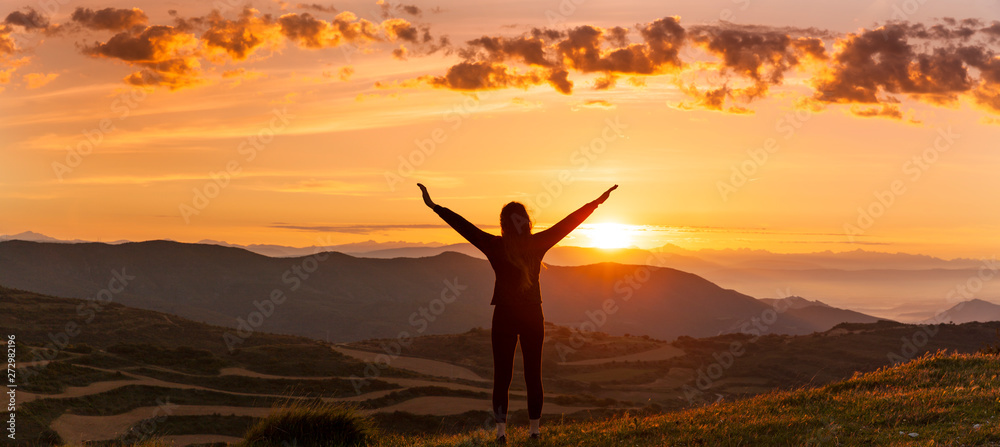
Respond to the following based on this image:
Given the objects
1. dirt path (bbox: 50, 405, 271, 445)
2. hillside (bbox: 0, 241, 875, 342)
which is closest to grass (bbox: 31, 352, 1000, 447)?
dirt path (bbox: 50, 405, 271, 445)

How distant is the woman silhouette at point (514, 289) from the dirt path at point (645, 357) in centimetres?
4673

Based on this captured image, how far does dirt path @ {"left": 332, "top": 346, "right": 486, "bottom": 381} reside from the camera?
148 ft

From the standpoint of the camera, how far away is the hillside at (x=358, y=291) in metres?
130

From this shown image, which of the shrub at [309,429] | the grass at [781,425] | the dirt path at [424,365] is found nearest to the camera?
the grass at [781,425]

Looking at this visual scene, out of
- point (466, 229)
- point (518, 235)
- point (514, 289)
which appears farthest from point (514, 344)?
point (466, 229)

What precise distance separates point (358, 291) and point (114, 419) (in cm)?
13736

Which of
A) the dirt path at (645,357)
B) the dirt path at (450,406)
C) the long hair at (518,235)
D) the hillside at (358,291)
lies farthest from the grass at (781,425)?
the hillside at (358,291)

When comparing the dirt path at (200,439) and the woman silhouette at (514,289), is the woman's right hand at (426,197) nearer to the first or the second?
the woman silhouette at (514,289)

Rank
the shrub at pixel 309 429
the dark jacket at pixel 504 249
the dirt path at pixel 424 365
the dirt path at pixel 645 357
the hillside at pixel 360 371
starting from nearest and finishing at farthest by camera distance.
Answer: the dark jacket at pixel 504 249 < the shrub at pixel 309 429 < the hillside at pixel 360 371 < the dirt path at pixel 424 365 < the dirt path at pixel 645 357

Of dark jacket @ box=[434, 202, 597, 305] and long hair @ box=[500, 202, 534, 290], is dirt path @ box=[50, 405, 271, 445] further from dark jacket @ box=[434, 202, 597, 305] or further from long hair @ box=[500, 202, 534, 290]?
long hair @ box=[500, 202, 534, 290]

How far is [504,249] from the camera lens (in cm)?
782

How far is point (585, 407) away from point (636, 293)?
135 m

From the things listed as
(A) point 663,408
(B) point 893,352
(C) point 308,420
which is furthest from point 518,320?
(B) point 893,352

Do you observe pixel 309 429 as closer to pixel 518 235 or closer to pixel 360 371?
pixel 518 235
